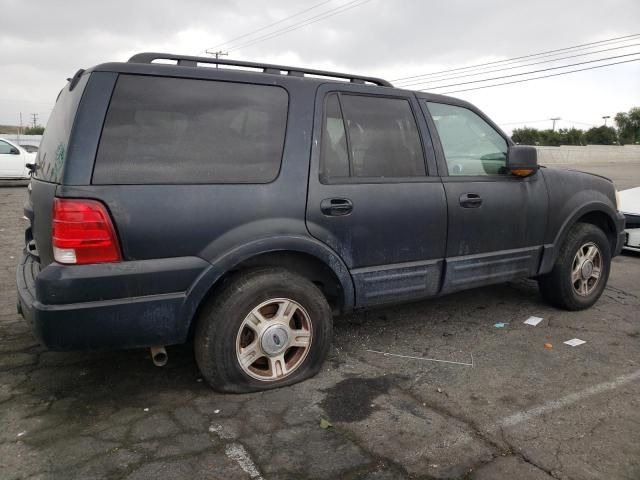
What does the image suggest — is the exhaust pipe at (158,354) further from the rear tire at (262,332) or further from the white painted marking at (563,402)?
the white painted marking at (563,402)

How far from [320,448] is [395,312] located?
88.2 inches

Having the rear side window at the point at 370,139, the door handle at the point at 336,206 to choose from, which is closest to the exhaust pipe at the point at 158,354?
the door handle at the point at 336,206

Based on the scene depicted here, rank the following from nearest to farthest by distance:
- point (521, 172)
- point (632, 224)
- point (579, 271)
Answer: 1. point (521, 172)
2. point (579, 271)
3. point (632, 224)

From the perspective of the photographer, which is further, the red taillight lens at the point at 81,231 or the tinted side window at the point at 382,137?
the tinted side window at the point at 382,137

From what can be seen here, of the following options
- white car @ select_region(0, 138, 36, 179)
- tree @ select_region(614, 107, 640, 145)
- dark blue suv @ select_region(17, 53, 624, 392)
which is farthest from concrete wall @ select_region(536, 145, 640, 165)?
dark blue suv @ select_region(17, 53, 624, 392)

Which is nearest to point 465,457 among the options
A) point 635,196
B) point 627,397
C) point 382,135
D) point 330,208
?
point 627,397

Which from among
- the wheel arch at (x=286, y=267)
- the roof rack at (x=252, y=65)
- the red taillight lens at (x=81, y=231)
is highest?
the roof rack at (x=252, y=65)

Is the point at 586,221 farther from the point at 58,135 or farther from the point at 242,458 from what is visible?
the point at 58,135

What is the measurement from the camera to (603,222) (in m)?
5.04

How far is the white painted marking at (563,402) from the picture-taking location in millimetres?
2945

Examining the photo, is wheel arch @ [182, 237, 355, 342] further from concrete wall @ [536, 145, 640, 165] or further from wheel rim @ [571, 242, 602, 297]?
concrete wall @ [536, 145, 640, 165]

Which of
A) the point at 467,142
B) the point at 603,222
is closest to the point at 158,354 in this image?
the point at 467,142

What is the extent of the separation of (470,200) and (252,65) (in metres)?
1.81

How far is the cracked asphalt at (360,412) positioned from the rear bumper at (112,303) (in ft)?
1.59
